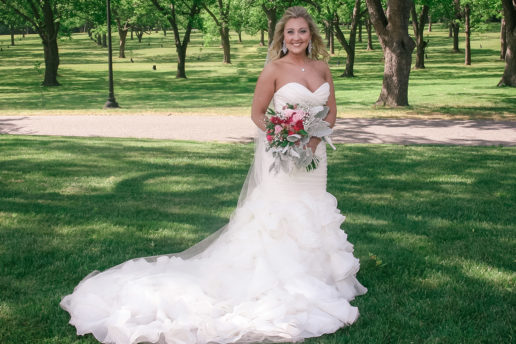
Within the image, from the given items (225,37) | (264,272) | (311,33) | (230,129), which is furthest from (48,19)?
(264,272)

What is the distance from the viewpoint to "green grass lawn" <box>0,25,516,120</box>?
20938 mm

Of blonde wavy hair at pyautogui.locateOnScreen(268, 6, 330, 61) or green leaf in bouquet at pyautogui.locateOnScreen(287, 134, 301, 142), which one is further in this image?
blonde wavy hair at pyautogui.locateOnScreen(268, 6, 330, 61)

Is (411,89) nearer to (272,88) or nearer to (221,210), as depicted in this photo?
(221,210)

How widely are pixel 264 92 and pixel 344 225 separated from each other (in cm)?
266

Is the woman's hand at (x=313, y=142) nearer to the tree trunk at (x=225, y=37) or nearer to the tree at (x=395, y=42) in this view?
the tree at (x=395, y=42)

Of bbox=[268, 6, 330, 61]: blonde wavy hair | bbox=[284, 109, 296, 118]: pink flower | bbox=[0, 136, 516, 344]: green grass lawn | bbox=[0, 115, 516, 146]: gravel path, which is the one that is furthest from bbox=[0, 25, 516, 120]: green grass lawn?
bbox=[284, 109, 296, 118]: pink flower

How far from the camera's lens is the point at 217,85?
35844 mm

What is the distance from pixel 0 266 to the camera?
18.2ft

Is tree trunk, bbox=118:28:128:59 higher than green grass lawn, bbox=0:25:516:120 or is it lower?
higher

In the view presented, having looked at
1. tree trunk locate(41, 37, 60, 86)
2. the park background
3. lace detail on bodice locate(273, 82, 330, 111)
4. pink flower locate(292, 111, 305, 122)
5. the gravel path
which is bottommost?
the park background

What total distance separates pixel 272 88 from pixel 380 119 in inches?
517

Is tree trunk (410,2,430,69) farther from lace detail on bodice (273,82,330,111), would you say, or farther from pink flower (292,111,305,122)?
pink flower (292,111,305,122)

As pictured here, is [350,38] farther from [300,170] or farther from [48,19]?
[300,170]

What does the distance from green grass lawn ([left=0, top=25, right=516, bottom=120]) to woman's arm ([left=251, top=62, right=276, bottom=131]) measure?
13.8 meters
